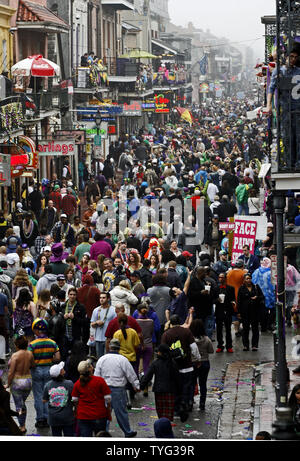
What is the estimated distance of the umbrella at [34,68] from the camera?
34.3m

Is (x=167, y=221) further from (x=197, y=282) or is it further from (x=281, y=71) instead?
(x=281, y=71)

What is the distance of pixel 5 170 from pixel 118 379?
14.1m

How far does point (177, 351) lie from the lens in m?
14.8

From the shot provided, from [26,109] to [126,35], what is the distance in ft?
143

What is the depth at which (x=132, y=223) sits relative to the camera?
2550 centimetres

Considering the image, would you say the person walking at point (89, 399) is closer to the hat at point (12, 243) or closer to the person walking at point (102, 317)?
the person walking at point (102, 317)

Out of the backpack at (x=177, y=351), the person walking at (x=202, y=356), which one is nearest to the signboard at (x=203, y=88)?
the person walking at (x=202, y=356)

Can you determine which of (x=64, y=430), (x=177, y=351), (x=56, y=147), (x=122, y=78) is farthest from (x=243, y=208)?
(x=122, y=78)

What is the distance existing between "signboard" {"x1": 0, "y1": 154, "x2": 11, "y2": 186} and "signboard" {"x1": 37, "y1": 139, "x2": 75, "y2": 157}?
24.9ft

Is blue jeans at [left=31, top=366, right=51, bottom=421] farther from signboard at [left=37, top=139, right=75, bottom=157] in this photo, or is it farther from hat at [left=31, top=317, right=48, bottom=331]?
signboard at [left=37, top=139, right=75, bottom=157]

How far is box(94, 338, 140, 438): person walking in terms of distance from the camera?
13695mm

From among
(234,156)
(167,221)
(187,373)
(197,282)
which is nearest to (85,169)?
(234,156)

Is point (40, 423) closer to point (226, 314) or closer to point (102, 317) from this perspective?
point (102, 317)
